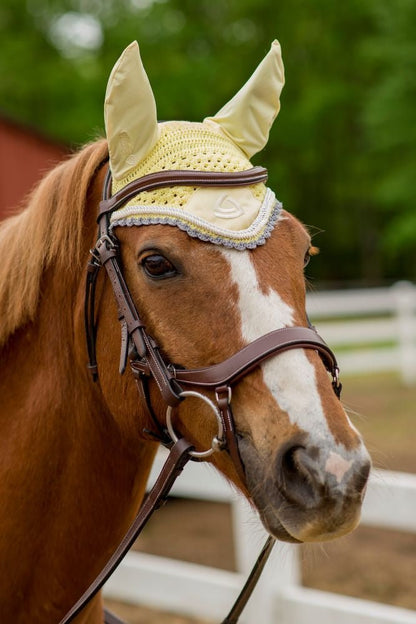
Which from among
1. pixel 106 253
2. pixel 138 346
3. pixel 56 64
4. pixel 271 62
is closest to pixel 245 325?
pixel 138 346

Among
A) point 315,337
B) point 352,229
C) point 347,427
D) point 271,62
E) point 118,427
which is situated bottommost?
point 352,229

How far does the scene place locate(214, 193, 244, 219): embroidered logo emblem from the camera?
201 cm

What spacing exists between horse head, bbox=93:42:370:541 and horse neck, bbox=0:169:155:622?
14 cm

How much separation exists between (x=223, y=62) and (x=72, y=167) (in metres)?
31.3

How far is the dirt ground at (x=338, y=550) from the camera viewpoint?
17.0 feet

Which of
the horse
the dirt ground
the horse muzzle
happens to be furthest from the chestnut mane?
the dirt ground

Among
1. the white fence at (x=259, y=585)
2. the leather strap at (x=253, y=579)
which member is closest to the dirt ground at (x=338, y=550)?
the white fence at (x=259, y=585)

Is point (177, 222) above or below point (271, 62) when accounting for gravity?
below

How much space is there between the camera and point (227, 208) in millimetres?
2033

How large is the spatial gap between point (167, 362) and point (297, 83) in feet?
107

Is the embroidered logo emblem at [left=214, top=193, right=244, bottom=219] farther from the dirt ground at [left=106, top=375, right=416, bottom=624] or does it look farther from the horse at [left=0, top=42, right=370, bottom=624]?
the dirt ground at [left=106, top=375, right=416, bottom=624]

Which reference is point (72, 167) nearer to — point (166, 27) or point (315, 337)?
point (315, 337)

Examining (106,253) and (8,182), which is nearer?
(106,253)

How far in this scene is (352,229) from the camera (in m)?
35.4
